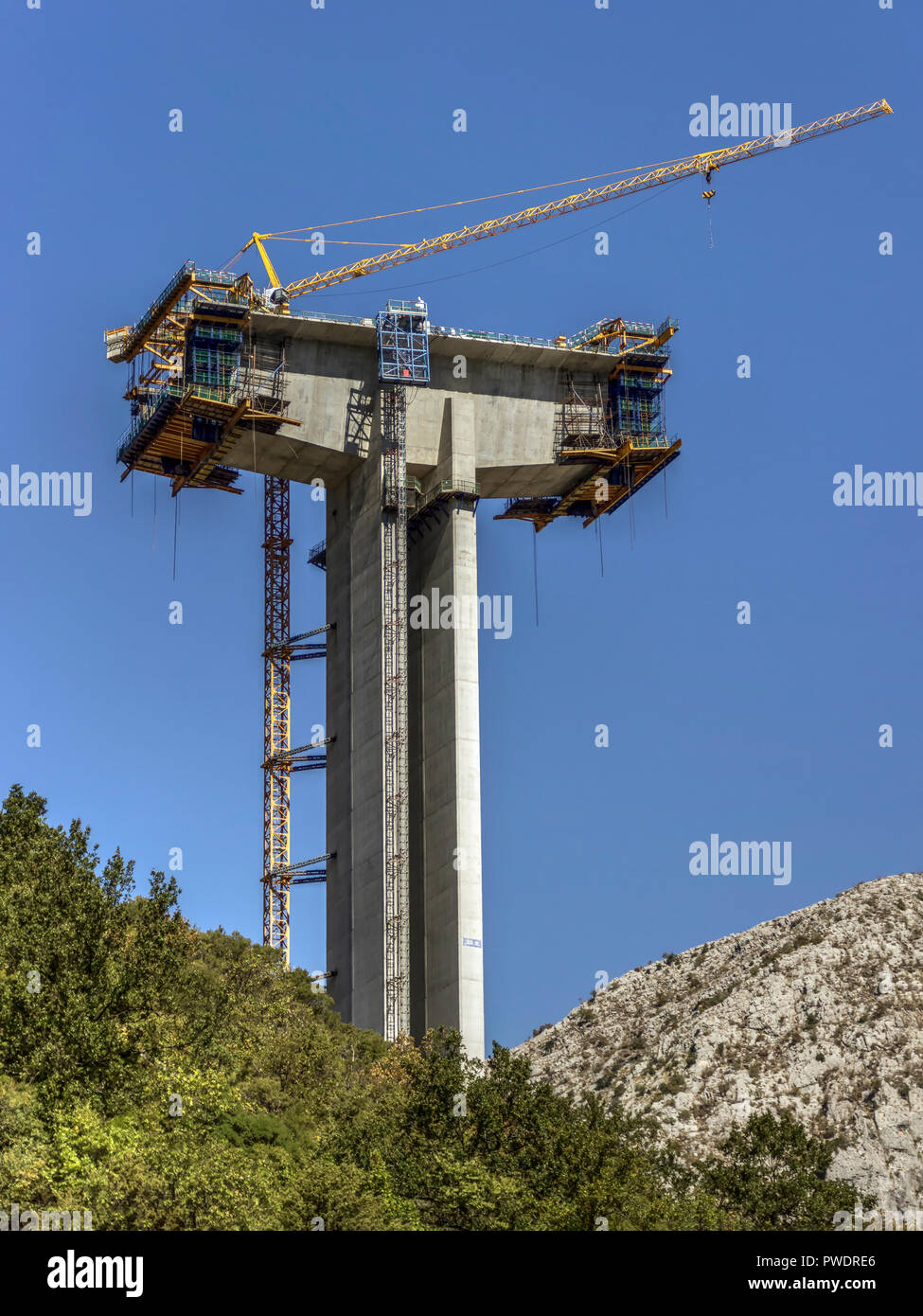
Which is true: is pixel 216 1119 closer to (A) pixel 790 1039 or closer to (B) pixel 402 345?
(B) pixel 402 345

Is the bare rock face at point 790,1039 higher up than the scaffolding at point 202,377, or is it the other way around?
the scaffolding at point 202,377

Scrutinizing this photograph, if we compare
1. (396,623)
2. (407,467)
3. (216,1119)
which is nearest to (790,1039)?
(396,623)

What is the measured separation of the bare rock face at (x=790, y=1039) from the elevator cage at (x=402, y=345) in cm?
4564

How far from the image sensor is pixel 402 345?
4149 inches

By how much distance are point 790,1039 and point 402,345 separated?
2062 inches

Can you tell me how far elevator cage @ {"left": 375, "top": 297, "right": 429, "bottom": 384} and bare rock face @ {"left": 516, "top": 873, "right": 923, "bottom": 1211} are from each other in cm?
4564

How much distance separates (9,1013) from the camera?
5316 cm

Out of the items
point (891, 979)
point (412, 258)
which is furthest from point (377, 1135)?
point (412, 258)

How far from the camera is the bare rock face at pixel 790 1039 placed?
109312 mm

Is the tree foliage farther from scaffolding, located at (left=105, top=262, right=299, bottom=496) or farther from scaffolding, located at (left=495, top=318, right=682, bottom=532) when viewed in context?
scaffolding, located at (left=495, top=318, right=682, bottom=532)

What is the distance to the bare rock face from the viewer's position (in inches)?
4304

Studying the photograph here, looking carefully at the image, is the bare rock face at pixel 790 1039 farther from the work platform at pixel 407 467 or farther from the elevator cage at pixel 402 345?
the elevator cage at pixel 402 345

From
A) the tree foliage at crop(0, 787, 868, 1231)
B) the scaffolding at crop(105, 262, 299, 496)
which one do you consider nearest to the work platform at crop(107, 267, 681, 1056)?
the scaffolding at crop(105, 262, 299, 496)

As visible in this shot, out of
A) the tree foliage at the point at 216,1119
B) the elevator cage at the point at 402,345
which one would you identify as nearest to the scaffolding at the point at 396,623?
the elevator cage at the point at 402,345
